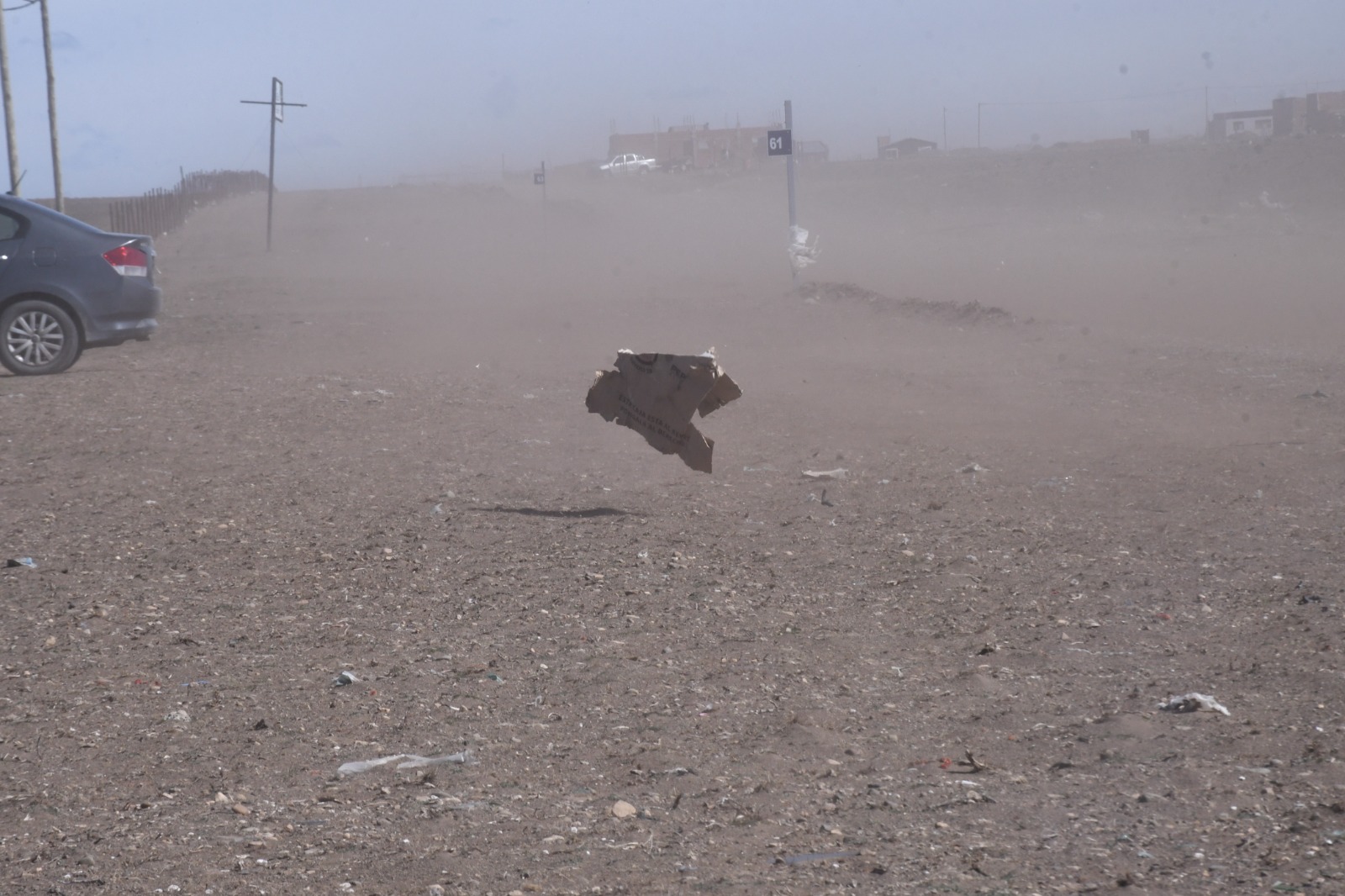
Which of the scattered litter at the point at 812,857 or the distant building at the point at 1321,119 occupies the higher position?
the distant building at the point at 1321,119

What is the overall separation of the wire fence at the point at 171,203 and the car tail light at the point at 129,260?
1063 inches

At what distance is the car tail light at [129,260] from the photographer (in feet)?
40.9

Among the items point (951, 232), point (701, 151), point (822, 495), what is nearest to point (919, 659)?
point (822, 495)

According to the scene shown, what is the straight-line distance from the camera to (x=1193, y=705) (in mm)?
4578

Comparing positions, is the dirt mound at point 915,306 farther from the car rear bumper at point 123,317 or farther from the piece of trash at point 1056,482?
the car rear bumper at point 123,317

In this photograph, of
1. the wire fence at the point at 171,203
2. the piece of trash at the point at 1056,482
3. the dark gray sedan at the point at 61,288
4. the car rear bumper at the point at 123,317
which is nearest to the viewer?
the piece of trash at the point at 1056,482

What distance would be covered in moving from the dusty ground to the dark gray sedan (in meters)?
0.37

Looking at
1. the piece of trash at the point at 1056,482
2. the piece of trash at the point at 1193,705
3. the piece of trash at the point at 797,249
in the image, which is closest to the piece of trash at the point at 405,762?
the piece of trash at the point at 1193,705

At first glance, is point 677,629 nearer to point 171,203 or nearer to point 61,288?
point 61,288

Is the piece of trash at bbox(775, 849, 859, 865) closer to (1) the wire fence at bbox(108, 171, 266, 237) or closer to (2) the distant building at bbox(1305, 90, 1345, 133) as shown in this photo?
(1) the wire fence at bbox(108, 171, 266, 237)

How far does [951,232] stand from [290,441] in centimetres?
3445

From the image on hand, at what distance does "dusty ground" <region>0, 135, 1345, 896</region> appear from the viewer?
353 centimetres

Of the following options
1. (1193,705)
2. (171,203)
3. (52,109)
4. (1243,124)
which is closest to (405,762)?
(1193,705)

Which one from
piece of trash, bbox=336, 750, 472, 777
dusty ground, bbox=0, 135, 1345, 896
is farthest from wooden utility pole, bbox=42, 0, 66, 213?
piece of trash, bbox=336, 750, 472, 777
